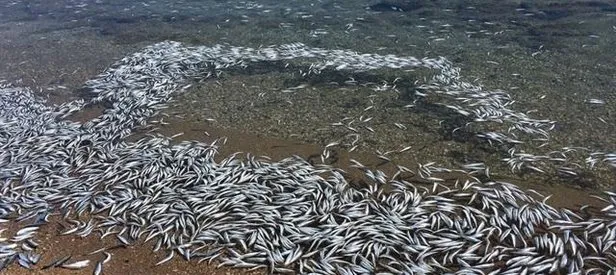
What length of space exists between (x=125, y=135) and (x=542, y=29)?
32.7ft

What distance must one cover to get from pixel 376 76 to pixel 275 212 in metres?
5.20


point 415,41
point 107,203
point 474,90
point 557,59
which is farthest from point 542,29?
point 107,203

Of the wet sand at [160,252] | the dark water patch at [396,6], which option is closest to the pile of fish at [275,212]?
the wet sand at [160,252]

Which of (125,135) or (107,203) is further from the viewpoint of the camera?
(125,135)

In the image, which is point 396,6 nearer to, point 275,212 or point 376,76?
point 376,76

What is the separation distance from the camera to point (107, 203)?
22.9ft

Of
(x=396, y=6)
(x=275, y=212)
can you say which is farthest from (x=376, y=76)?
(x=396, y=6)

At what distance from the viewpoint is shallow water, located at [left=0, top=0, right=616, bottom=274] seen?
26.0 ft

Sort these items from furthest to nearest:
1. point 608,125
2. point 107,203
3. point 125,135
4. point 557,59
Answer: point 557,59 → point 125,135 → point 608,125 → point 107,203

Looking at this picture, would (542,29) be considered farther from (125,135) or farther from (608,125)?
Result: (125,135)

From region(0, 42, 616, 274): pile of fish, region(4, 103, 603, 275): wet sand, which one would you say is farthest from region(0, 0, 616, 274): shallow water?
region(0, 42, 616, 274): pile of fish

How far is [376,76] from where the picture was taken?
35.6ft

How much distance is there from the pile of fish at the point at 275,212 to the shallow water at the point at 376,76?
54cm

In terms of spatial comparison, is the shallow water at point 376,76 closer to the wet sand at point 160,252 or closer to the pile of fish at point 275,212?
the wet sand at point 160,252
